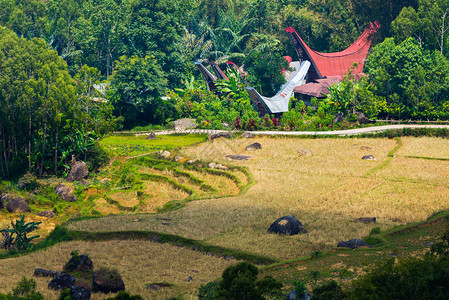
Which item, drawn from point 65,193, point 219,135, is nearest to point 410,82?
point 219,135

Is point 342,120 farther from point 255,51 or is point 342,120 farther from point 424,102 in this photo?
point 255,51

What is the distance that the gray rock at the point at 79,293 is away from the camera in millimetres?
11984

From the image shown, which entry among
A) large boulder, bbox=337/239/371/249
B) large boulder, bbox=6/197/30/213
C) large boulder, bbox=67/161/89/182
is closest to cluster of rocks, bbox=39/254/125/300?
large boulder, bbox=337/239/371/249

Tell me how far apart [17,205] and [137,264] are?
1124cm

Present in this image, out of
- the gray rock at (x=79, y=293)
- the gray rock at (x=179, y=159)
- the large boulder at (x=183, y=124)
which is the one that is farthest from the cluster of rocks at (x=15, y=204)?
the large boulder at (x=183, y=124)

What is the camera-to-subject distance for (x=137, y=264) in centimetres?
1577

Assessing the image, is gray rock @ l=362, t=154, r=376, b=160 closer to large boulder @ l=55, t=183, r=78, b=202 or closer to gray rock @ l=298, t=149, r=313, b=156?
gray rock @ l=298, t=149, r=313, b=156

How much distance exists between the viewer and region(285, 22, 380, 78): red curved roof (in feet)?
172

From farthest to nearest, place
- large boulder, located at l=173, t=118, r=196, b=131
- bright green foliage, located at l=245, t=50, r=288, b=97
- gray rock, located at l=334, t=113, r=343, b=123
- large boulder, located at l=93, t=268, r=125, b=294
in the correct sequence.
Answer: bright green foliage, located at l=245, t=50, r=288, b=97 → large boulder, located at l=173, t=118, r=196, b=131 → gray rock, located at l=334, t=113, r=343, b=123 → large boulder, located at l=93, t=268, r=125, b=294

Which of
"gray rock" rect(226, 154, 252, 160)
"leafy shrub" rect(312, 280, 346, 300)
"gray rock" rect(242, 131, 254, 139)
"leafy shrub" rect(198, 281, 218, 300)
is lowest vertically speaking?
"gray rock" rect(242, 131, 254, 139)

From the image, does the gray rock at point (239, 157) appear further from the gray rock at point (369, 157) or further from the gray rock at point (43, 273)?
the gray rock at point (43, 273)

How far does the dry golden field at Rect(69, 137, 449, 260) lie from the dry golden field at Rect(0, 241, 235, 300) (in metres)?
1.57

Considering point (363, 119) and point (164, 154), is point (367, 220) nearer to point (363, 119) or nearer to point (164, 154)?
point (164, 154)

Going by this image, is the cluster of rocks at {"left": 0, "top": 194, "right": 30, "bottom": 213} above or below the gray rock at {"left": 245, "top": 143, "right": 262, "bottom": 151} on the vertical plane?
above
